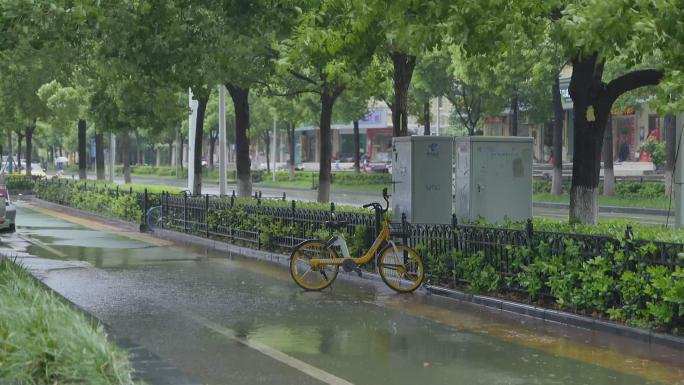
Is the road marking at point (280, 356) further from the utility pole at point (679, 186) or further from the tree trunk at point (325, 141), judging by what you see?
the tree trunk at point (325, 141)

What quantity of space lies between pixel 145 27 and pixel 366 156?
7316 cm

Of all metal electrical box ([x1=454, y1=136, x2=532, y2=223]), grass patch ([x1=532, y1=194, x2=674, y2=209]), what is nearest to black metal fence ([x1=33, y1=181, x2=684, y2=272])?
metal electrical box ([x1=454, y1=136, x2=532, y2=223])

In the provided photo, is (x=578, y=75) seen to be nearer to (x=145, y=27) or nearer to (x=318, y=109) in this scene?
(x=145, y=27)

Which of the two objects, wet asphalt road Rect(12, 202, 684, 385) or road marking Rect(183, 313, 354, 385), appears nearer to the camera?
road marking Rect(183, 313, 354, 385)

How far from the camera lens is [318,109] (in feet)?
158

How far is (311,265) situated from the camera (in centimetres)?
1345

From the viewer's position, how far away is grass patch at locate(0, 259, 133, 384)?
596 centimetres

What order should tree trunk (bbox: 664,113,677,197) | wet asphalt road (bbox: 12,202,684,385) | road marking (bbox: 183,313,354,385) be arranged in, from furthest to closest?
1. tree trunk (bbox: 664,113,677,197)
2. wet asphalt road (bbox: 12,202,684,385)
3. road marking (bbox: 183,313,354,385)

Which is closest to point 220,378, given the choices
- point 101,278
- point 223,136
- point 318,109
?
point 101,278

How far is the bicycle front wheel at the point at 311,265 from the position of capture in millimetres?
13484

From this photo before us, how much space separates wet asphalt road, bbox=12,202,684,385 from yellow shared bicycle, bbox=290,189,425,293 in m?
0.28

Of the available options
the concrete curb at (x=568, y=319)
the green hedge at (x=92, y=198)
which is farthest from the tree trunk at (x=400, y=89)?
the green hedge at (x=92, y=198)

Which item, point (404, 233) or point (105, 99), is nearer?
point (404, 233)

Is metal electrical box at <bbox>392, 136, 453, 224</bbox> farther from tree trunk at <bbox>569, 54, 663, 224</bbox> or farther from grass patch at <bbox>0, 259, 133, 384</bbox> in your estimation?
grass patch at <bbox>0, 259, 133, 384</bbox>
